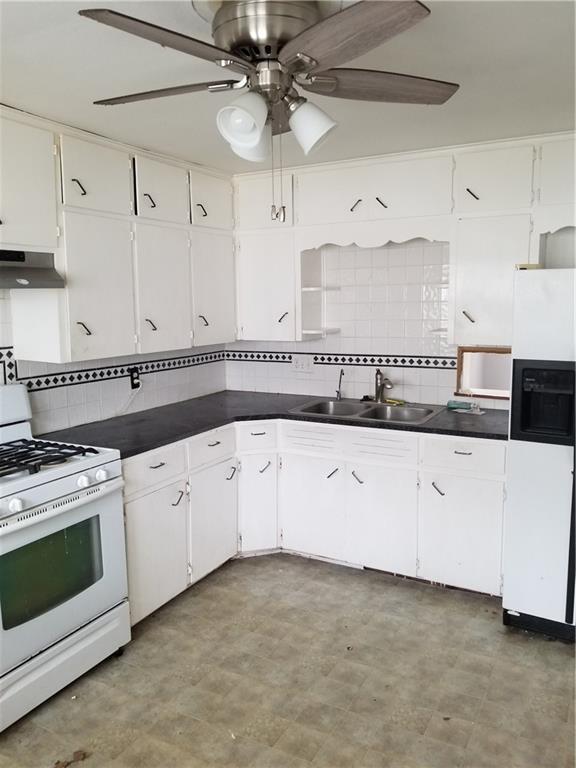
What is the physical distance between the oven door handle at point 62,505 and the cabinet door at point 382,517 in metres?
1.36

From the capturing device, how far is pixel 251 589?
3.25m

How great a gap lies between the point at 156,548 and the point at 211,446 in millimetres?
636

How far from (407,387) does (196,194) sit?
5.84ft

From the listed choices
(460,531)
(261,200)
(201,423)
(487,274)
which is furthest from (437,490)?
(261,200)

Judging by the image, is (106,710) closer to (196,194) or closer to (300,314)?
(300,314)

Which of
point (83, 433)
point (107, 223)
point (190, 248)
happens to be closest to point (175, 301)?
point (190, 248)

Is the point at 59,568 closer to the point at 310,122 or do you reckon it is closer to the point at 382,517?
the point at 382,517

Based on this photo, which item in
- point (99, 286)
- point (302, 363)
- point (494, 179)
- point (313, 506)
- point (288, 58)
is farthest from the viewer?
point (302, 363)

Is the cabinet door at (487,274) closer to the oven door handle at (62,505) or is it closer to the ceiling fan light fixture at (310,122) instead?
the ceiling fan light fixture at (310,122)

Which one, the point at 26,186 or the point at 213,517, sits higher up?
the point at 26,186

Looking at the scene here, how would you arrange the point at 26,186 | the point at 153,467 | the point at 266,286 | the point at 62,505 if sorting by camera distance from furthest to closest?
the point at 266,286, the point at 153,467, the point at 26,186, the point at 62,505

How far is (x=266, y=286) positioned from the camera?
3.91m

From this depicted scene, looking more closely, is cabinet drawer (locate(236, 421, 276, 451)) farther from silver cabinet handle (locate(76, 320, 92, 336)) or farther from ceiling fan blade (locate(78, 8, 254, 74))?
ceiling fan blade (locate(78, 8, 254, 74))

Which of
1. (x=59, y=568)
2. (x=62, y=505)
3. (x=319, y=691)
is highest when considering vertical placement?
(x=62, y=505)
